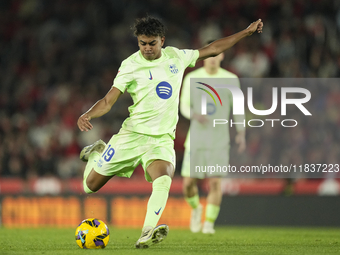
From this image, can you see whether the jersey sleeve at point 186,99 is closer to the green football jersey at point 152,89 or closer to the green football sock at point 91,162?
the green football sock at point 91,162

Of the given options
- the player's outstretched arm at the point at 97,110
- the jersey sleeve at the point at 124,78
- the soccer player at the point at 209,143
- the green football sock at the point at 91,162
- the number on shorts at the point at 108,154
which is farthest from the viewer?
the soccer player at the point at 209,143

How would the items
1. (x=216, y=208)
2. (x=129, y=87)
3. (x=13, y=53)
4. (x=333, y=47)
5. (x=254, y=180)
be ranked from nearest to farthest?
(x=129, y=87), (x=216, y=208), (x=254, y=180), (x=333, y=47), (x=13, y=53)

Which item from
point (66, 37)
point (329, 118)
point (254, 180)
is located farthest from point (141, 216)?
point (66, 37)

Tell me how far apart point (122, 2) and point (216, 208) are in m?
9.64

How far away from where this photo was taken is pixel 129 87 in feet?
19.5

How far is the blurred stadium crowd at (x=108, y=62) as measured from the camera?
1205 cm

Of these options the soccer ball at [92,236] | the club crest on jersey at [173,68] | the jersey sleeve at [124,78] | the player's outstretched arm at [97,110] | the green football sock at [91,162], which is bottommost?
the soccer ball at [92,236]

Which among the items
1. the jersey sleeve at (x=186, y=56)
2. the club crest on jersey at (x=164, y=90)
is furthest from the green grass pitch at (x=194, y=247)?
the jersey sleeve at (x=186, y=56)

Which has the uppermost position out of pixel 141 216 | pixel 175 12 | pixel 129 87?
pixel 175 12

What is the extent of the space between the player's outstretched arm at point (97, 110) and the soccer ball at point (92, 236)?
98cm

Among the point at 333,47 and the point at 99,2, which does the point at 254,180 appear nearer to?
the point at 333,47

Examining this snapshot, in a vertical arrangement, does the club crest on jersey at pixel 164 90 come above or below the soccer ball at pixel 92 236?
above

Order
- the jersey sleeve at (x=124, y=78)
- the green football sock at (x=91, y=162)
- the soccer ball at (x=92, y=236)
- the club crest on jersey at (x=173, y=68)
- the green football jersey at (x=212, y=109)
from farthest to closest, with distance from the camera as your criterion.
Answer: the green football jersey at (x=212, y=109)
the green football sock at (x=91, y=162)
the club crest on jersey at (x=173, y=68)
the jersey sleeve at (x=124, y=78)
the soccer ball at (x=92, y=236)

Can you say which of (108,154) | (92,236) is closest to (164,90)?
Result: (108,154)
